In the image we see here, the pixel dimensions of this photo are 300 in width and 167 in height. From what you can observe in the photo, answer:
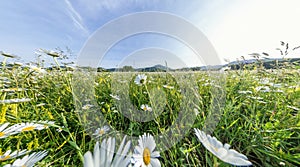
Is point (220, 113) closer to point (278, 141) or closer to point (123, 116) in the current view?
point (278, 141)

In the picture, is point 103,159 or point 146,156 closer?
point 103,159

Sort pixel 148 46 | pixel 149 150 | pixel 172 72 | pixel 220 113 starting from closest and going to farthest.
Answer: pixel 149 150
pixel 220 113
pixel 148 46
pixel 172 72

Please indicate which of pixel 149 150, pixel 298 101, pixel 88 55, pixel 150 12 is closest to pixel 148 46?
pixel 150 12

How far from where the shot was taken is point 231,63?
129 cm

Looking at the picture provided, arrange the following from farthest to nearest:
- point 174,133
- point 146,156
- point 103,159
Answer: point 174,133 < point 146,156 < point 103,159

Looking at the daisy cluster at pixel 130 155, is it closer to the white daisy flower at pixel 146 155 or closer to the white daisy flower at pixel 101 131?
the white daisy flower at pixel 146 155

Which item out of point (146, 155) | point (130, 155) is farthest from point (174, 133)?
point (130, 155)

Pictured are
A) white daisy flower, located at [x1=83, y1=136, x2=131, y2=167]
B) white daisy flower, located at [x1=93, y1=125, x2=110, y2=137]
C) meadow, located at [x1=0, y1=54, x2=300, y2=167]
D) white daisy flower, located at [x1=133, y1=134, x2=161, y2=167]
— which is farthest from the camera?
white daisy flower, located at [x1=93, y1=125, x2=110, y2=137]

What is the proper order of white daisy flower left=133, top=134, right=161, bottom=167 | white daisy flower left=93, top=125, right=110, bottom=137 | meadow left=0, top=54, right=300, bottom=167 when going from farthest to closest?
white daisy flower left=93, top=125, right=110, bottom=137 < meadow left=0, top=54, right=300, bottom=167 < white daisy flower left=133, top=134, right=161, bottom=167

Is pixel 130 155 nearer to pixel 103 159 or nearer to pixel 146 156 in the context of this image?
pixel 103 159

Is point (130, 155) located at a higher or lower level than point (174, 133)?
higher

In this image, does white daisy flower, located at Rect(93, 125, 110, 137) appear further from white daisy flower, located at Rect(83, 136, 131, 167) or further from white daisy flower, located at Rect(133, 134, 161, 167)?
white daisy flower, located at Rect(83, 136, 131, 167)

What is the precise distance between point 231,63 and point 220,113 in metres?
0.87

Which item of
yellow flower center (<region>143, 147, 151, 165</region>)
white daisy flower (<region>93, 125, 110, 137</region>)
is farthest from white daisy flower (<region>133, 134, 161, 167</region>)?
white daisy flower (<region>93, 125, 110, 137</region>)
